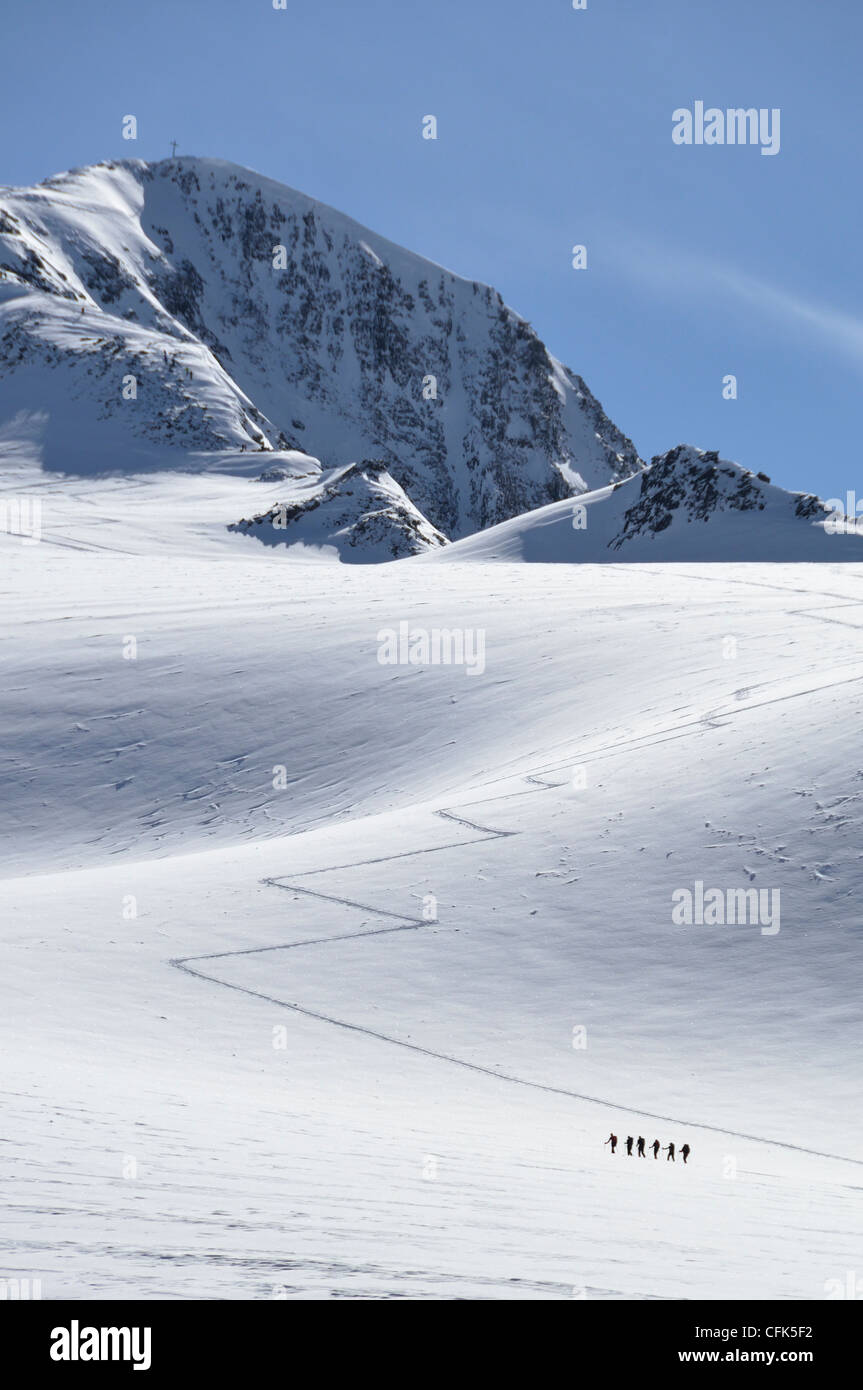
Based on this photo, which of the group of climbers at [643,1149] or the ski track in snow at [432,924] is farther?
the ski track in snow at [432,924]

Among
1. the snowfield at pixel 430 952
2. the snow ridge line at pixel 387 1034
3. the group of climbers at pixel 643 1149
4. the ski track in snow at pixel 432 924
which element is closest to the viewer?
the snowfield at pixel 430 952

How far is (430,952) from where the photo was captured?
680 inches

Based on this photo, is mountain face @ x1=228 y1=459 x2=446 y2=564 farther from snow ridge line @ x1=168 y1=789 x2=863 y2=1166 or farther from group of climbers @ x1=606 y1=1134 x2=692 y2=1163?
group of climbers @ x1=606 y1=1134 x2=692 y2=1163

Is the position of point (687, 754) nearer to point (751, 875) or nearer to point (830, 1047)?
point (751, 875)

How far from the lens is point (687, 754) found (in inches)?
889

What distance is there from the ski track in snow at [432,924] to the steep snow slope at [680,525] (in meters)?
54.5

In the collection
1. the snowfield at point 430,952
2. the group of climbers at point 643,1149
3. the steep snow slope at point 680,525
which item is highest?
the steep snow slope at point 680,525

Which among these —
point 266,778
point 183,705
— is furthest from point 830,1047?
point 183,705

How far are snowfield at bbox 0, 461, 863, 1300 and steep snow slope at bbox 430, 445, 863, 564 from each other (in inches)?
1686

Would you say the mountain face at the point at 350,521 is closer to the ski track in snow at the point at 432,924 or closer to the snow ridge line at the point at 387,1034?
the ski track in snow at the point at 432,924

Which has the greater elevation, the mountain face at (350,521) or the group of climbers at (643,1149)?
the mountain face at (350,521)

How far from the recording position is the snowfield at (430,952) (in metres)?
7.52

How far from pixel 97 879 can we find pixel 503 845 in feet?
22.8

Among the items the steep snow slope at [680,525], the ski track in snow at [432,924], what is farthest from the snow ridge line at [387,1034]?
the steep snow slope at [680,525]
